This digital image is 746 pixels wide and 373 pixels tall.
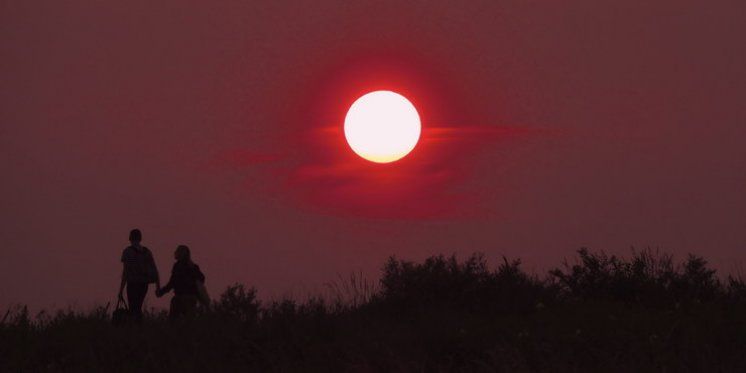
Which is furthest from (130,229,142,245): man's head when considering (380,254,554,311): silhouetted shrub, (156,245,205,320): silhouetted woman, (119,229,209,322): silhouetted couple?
(380,254,554,311): silhouetted shrub

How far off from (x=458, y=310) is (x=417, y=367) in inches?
267

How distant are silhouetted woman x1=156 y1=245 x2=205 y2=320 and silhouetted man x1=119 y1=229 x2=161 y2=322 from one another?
1.10 ft

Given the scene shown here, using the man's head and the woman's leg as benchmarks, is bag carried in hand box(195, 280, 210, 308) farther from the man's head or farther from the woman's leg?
the man's head

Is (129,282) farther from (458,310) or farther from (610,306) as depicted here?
(610,306)

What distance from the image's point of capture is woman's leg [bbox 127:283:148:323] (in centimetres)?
1764

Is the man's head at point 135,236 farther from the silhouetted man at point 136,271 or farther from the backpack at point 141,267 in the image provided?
the backpack at point 141,267

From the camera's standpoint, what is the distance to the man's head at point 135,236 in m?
17.7

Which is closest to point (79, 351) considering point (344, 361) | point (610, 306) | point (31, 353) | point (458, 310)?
point (31, 353)

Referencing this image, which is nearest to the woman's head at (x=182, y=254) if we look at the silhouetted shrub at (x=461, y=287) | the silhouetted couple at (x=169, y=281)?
the silhouetted couple at (x=169, y=281)

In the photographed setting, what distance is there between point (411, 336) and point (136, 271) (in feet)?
17.5

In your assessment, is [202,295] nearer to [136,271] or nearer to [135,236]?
[136,271]

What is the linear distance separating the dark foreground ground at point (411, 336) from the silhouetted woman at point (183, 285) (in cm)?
46

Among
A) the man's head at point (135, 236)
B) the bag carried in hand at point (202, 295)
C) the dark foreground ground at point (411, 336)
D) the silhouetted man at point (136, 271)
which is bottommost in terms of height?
the dark foreground ground at point (411, 336)

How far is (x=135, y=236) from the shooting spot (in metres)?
17.7
